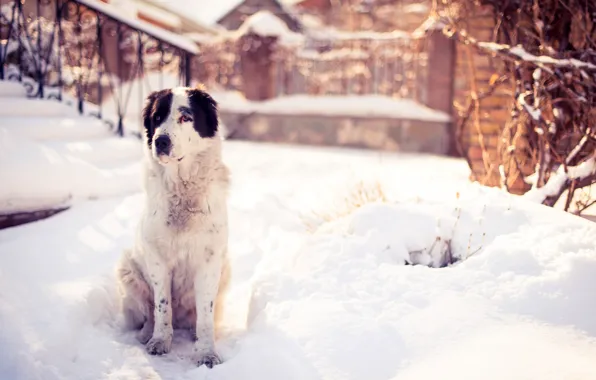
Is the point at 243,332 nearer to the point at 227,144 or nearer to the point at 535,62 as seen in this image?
the point at 535,62

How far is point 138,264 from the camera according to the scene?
3.01m

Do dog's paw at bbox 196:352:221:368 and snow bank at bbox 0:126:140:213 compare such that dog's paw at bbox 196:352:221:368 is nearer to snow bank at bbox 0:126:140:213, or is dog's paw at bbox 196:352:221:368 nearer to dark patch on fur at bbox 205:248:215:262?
dark patch on fur at bbox 205:248:215:262

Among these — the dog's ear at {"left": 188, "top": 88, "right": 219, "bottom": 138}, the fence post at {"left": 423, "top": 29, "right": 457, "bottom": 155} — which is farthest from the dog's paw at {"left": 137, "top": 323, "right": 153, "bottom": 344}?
the fence post at {"left": 423, "top": 29, "right": 457, "bottom": 155}

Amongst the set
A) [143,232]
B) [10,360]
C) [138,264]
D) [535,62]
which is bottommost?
→ [10,360]

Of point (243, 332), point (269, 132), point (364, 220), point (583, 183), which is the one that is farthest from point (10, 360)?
point (269, 132)

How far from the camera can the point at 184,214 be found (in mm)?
2766

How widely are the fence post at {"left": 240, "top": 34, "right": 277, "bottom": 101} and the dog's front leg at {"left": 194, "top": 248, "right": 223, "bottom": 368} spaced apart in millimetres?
8195

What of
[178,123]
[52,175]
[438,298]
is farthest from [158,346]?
[52,175]

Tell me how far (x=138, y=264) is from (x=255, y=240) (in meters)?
1.76

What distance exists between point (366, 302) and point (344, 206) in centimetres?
199

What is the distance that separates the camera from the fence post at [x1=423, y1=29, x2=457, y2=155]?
8375 millimetres

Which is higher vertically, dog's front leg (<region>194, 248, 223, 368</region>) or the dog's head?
the dog's head

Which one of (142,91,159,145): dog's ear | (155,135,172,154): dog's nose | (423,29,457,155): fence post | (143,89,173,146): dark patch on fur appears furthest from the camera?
(423,29,457,155): fence post

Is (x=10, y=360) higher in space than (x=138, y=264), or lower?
lower
